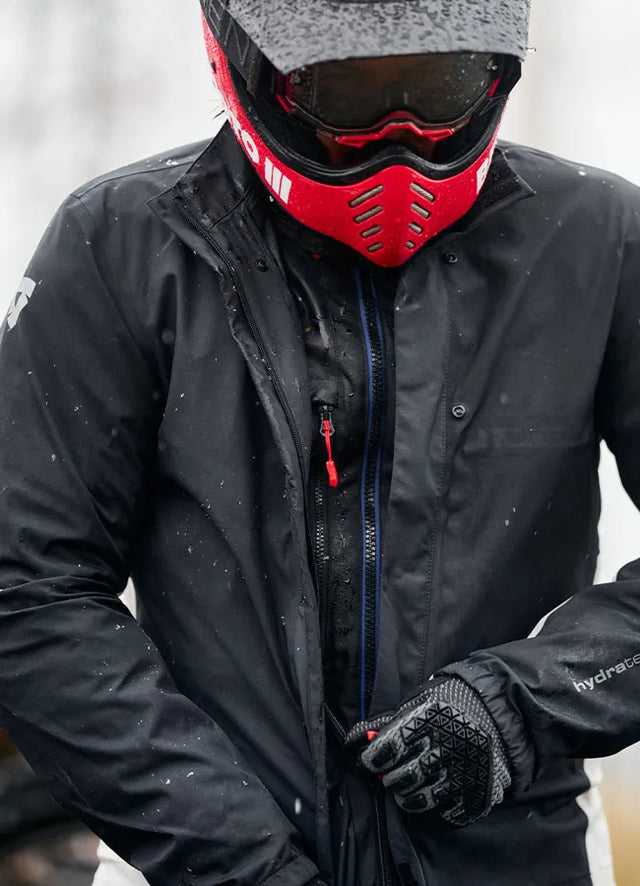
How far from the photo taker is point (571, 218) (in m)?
2.14

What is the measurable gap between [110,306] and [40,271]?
125 mm

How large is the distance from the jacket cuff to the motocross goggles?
748 mm

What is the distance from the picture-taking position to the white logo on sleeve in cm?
204

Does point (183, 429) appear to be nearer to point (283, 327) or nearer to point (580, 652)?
point (283, 327)

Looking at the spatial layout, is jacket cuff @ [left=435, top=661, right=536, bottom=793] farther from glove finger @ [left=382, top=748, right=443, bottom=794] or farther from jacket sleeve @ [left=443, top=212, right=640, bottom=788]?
glove finger @ [left=382, top=748, right=443, bottom=794]

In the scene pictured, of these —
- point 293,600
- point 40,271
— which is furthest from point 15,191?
point 293,600

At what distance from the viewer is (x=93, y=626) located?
1977 millimetres

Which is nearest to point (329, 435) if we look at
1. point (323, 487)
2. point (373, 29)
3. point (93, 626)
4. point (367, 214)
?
point (323, 487)

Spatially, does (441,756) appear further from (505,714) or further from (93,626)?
(93,626)

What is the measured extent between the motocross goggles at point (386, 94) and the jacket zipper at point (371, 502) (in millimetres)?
275

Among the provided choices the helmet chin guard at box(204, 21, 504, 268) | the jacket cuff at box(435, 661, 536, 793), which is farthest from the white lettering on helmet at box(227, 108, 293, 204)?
the jacket cuff at box(435, 661, 536, 793)

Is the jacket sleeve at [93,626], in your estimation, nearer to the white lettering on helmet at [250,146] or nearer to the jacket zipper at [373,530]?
the jacket zipper at [373,530]

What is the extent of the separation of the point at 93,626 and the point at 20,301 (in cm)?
48

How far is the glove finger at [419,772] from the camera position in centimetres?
192
